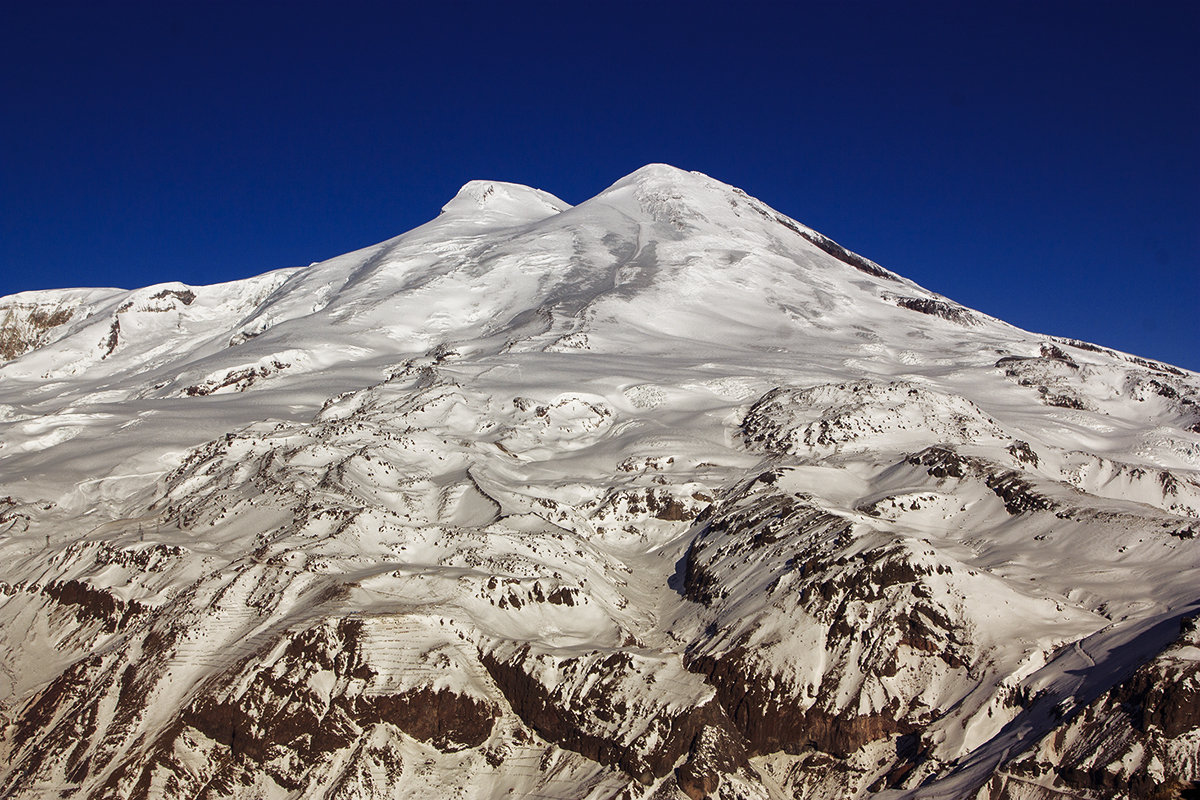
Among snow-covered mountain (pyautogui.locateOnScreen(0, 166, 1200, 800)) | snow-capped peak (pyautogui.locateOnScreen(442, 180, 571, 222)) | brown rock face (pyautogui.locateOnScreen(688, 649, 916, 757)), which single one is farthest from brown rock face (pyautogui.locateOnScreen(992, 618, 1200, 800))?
snow-capped peak (pyautogui.locateOnScreen(442, 180, 571, 222))

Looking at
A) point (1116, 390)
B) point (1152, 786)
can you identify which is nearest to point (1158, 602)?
point (1152, 786)

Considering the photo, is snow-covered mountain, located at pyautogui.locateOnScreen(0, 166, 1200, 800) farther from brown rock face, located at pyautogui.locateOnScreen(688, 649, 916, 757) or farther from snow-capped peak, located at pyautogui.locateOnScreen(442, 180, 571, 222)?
snow-capped peak, located at pyautogui.locateOnScreen(442, 180, 571, 222)

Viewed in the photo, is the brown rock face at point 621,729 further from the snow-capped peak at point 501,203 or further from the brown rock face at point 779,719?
the snow-capped peak at point 501,203

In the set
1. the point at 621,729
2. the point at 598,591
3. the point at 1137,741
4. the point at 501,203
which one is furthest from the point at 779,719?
the point at 501,203

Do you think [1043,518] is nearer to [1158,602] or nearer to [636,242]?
[1158,602]

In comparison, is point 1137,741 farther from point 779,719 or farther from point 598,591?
point 598,591

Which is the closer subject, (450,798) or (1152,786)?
(1152,786)

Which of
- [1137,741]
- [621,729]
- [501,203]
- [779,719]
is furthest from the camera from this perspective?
[501,203]

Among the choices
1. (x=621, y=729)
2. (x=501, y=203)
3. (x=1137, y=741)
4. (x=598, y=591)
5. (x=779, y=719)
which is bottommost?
(x=621, y=729)

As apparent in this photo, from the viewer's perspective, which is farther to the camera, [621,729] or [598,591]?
[598,591]
